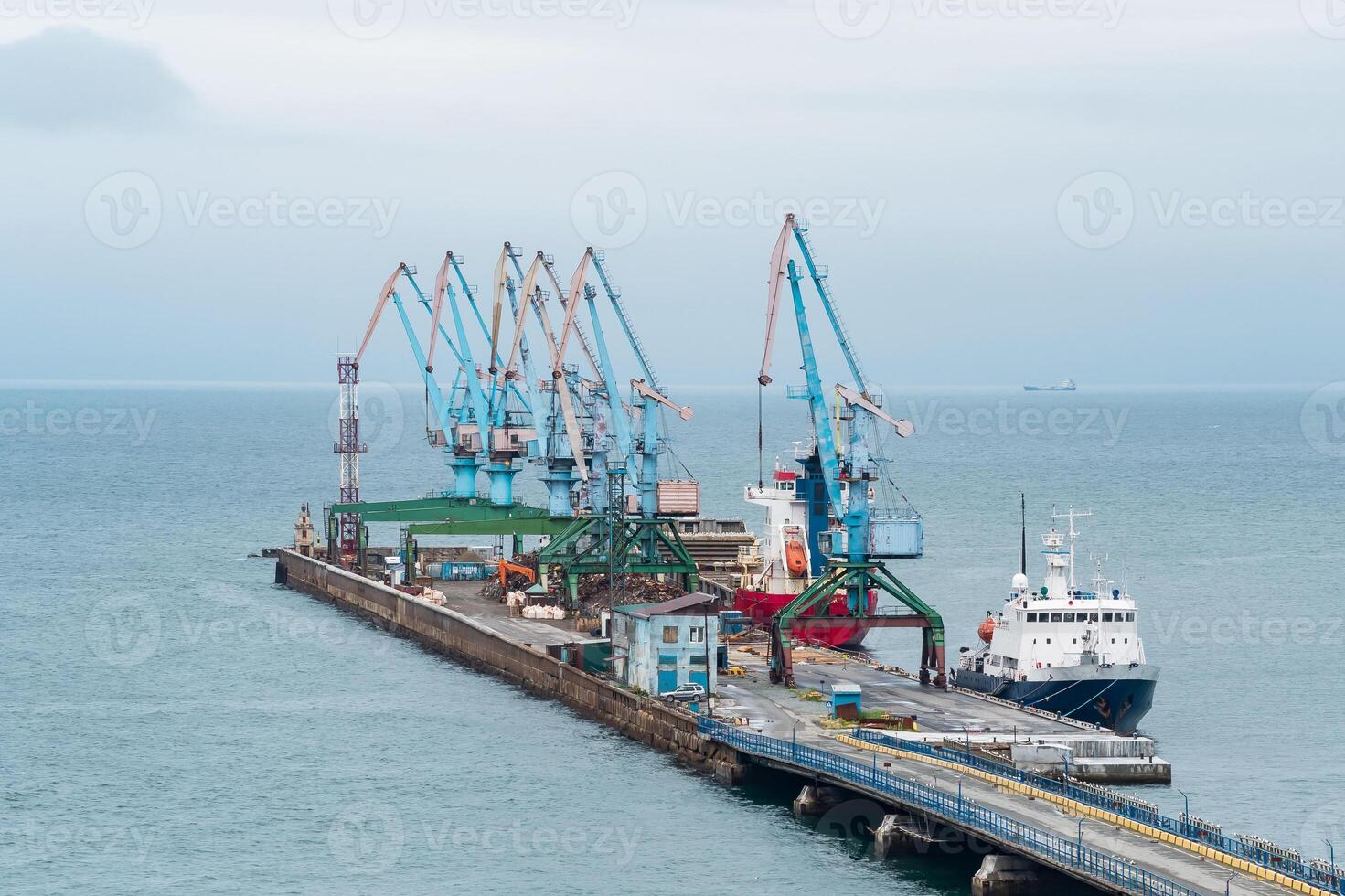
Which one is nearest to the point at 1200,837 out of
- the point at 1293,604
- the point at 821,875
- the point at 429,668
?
the point at 821,875

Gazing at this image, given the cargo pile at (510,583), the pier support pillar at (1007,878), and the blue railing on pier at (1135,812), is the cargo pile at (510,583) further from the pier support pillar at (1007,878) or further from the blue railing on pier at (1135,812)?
the pier support pillar at (1007,878)

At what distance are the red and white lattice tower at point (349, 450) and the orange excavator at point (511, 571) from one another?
756 inches

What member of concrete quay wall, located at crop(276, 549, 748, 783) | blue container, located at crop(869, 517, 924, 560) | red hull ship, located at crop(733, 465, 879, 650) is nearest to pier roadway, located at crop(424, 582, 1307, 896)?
concrete quay wall, located at crop(276, 549, 748, 783)

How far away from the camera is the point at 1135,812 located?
49.2 metres

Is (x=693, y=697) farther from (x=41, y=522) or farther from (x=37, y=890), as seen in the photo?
(x=41, y=522)

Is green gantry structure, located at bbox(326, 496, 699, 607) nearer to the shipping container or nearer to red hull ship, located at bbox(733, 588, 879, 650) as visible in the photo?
the shipping container

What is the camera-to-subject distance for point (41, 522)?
158 metres

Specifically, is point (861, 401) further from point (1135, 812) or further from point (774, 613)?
point (1135, 812)

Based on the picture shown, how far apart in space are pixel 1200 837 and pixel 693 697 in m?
25.5

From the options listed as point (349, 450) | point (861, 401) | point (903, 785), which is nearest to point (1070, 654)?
point (861, 401)

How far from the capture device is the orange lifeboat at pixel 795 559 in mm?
93938

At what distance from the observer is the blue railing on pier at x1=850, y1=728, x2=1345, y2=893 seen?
42.6 meters

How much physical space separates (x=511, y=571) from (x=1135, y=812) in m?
56.4

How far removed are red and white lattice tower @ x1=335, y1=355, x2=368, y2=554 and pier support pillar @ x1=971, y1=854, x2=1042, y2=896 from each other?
75.2m
